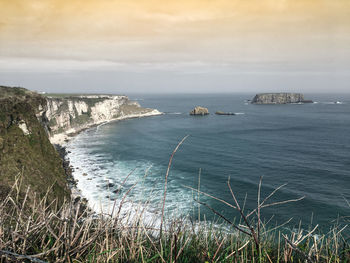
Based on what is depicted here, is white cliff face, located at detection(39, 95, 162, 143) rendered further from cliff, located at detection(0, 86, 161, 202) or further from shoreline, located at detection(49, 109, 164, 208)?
cliff, located at detection(0, 86, 161, 202)

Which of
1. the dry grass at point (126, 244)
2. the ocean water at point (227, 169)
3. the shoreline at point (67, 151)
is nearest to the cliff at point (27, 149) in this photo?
the shoreline at point (67, 151)

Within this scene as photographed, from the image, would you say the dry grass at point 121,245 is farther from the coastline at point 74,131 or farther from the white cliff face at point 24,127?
the coastline at point 74,131

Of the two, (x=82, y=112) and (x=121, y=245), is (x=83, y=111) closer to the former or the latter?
(x=82, y=112)

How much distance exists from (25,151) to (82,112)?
9700 centimetres

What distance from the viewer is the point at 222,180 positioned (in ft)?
134

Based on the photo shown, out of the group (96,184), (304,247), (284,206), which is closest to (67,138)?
(96,184)

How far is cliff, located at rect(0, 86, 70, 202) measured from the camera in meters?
25.2

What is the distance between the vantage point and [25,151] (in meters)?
29.4

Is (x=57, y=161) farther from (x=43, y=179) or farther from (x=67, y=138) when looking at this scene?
(x=67, y=138)

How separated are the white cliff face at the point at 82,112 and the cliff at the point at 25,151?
3955cm

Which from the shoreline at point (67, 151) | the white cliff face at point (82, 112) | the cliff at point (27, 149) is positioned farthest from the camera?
the white cliff face at point (82, 112)

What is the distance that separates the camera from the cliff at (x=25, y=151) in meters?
25.2

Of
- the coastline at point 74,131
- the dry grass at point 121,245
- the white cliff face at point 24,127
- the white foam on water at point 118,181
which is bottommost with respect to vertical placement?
the white foam on water at point 118,181

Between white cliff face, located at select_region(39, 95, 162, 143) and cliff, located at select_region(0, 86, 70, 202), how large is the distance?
39546 millimetres
